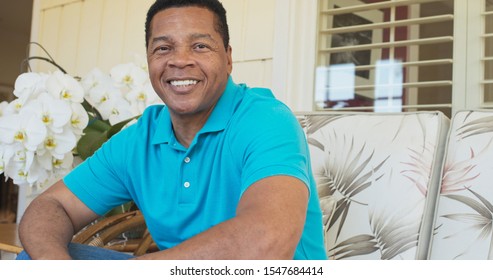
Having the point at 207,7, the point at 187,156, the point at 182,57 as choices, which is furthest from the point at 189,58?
the point at 187,156

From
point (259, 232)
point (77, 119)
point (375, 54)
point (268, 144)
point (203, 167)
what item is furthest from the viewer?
point (375, 54)

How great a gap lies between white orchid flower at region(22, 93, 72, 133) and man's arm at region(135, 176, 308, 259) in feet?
2.64

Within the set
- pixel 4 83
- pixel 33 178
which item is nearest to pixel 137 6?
pixel 33 178

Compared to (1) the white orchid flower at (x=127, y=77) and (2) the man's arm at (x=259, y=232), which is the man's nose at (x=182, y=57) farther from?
(1) the white orchid flower at (x=127, y=77)

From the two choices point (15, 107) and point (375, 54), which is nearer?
point (15, 107)

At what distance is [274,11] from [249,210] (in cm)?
153

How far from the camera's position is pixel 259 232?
3.59 ft

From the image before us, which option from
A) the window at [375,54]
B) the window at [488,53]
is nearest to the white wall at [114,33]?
the window at [375,54]

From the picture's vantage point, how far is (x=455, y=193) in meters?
1.60

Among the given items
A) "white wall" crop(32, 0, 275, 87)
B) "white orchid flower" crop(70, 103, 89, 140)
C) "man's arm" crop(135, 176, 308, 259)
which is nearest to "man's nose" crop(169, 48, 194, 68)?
"man's arm" crop(135, 176, 308, 259)

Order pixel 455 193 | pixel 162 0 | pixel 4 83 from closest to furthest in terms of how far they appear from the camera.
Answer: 1. pixel 162 0
2. pixel 455 193
3. pixel 4 83

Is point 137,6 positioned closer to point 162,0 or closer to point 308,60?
point 308,60

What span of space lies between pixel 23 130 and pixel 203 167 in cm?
65

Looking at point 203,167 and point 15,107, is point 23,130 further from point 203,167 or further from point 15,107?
point 203,167
